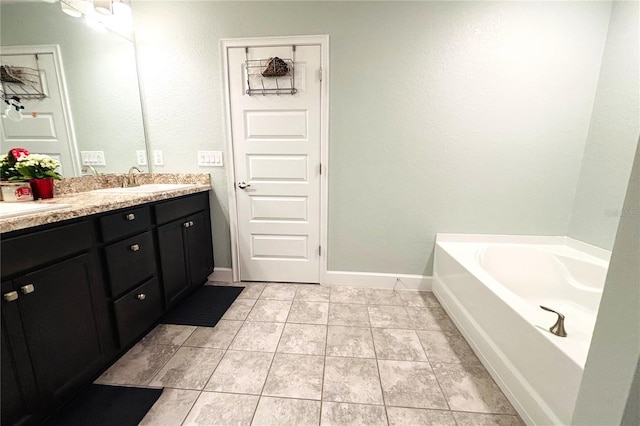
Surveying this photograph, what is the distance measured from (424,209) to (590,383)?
159cm

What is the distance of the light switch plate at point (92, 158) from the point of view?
1715 millimetres

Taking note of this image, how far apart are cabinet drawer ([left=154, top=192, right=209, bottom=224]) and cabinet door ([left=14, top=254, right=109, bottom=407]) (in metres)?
0.52

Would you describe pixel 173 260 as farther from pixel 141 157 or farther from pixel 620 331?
pixel 620 331

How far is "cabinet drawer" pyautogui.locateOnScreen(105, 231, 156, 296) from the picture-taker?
128 centimetres

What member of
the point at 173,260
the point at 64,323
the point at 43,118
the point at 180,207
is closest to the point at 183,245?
the point at 173,260

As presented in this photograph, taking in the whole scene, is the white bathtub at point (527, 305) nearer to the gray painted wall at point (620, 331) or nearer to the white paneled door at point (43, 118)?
the gray painted wall at point (620, 331)

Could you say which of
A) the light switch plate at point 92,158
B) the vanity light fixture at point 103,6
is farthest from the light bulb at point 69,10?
the light switch plate at point 92,158

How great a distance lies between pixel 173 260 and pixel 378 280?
1.70 m

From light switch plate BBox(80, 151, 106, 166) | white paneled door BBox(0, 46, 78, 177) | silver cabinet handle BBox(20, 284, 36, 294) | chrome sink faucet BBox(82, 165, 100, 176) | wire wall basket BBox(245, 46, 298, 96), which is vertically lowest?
silver cabinet handle BBox(20, 284, 36, 294)

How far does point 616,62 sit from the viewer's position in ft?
5.53

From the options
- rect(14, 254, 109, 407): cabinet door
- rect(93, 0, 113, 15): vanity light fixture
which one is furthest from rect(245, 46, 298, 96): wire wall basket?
rect(14, 254, 109, 407): cabinet door

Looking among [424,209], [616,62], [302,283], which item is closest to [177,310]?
[302,283]

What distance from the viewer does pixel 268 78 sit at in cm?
200

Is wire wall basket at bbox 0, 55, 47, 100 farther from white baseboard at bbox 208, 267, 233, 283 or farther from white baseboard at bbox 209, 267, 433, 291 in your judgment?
white baseboard at bbox 209, 267, 433, 291
